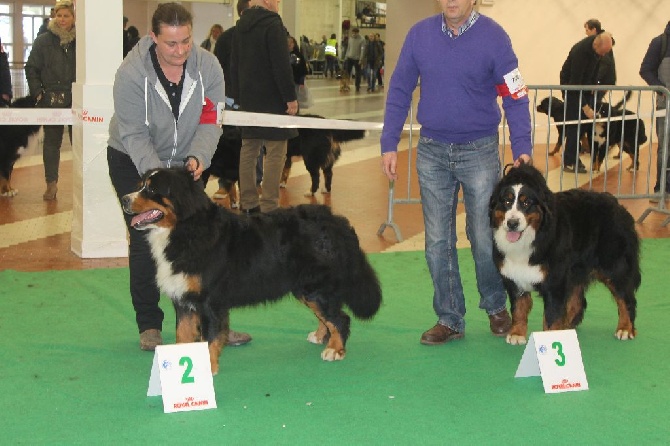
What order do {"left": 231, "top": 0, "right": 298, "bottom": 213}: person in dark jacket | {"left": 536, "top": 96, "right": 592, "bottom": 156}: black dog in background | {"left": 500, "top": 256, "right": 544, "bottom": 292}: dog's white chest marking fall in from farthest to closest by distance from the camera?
{"left": 536, "top": 96, "right": 592, "bottom": 156}: black dog in background
{"left": 231, "top": 0, "right": 298, "bottom": 213}: person in dark jacket
{"left": 500, "top": 256, "right": 544, "bottom": 292}: dog's white chest marking

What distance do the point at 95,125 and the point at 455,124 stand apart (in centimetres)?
332

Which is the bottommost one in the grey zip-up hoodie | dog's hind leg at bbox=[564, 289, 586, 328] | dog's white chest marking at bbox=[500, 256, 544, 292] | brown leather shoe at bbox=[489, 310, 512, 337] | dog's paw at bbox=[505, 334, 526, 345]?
dog's paw at bbox=[505, 334, 526, 345]

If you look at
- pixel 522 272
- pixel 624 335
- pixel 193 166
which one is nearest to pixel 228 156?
pixel 193 166

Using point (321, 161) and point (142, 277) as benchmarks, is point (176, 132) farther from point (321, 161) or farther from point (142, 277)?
point (321, 161)

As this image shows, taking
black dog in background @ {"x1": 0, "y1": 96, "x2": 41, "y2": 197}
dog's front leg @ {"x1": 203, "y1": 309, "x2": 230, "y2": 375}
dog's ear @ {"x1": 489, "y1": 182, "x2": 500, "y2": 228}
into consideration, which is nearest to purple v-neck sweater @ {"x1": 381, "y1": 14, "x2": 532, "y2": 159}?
dog's ear @ {"x1": 489, "y1": 182, "x2": 500, "y2": 228}

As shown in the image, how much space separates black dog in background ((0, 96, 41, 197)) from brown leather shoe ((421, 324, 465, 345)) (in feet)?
20.1

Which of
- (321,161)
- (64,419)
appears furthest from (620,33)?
(64,419)

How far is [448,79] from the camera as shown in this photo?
452 cm

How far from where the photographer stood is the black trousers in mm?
4578

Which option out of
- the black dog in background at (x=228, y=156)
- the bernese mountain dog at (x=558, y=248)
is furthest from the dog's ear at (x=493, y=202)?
the black dog in background at (x=228, y=156)

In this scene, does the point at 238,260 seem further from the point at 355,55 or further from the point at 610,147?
the point at 355,55

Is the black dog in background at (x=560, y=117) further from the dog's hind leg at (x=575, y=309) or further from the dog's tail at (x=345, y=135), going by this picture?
the dog's hind leg at (x=575, y=309)

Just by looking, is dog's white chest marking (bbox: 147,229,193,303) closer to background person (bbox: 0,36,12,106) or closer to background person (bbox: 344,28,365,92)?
background person (bbox: 0,36,12,106)

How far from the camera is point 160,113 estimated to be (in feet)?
14.2
